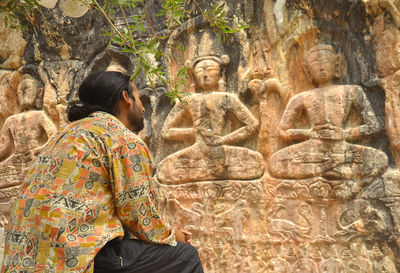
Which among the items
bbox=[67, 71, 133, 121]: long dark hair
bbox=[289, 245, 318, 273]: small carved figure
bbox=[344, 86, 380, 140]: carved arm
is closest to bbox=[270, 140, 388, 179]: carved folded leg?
bbox=[344, 86, 380, 140]: carved arm

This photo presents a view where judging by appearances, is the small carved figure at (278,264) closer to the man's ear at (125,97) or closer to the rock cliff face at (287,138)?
the rock cliff face at (287,138)

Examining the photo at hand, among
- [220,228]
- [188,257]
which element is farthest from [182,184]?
[188,257]

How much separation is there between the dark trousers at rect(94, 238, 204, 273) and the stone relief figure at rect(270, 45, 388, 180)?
7.51 ft

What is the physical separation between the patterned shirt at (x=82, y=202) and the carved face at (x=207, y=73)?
8.79 feet

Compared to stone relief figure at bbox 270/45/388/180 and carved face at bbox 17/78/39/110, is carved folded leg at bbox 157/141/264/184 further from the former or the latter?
carved face at bbox 17/78/39/110

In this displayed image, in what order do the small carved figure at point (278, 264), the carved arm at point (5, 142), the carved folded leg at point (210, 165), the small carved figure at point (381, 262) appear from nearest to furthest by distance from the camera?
the small carved figure at point (381, 262), the small carved figure at point (278, 264), the carved folded leg at point (210, 165), the carved arm at point (5, 142)

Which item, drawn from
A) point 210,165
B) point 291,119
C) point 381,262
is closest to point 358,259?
point 381,262

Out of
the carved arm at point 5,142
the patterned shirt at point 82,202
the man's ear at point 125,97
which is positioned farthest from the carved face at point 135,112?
the carved arm at point 5,142

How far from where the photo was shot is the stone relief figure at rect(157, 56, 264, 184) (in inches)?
171

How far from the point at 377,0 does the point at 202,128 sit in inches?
80.0

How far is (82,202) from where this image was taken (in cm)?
183

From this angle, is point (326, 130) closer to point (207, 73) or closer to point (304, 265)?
point (304, 265)

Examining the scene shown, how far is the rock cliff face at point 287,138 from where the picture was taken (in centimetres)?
385

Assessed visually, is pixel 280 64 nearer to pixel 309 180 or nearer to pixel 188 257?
pixel 309 180
